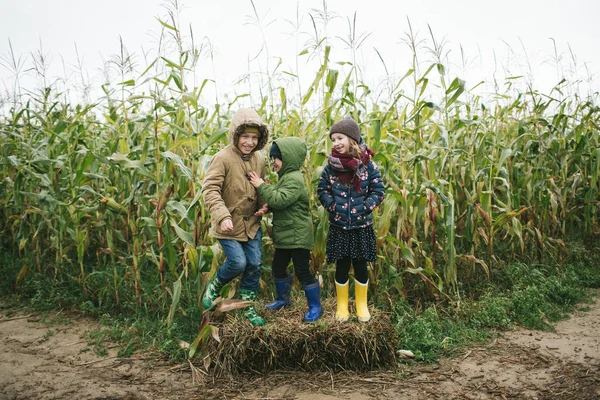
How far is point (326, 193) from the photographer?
321 centimetres

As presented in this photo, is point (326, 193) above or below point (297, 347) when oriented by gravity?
above

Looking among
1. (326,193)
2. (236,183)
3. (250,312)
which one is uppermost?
(236,183)

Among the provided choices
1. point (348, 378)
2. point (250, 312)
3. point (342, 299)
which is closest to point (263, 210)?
point (250, 312)

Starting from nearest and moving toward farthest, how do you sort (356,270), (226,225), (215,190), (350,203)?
(226,225)
(215,190)
(350,203)
(356,270)

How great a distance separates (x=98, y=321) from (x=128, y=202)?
1.10 meters

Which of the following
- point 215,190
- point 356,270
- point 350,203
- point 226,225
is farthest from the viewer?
point 356,270

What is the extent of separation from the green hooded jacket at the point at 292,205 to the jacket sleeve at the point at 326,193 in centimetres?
13

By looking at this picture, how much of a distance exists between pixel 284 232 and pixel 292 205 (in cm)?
19

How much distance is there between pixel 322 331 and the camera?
295 centimetres

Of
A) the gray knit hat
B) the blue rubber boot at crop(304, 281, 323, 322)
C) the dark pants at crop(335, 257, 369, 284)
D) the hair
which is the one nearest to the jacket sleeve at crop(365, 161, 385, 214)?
the hair

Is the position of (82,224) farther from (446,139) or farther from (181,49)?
(446,139)

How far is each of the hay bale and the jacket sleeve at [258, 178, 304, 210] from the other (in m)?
0.80

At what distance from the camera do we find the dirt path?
2.75 metres

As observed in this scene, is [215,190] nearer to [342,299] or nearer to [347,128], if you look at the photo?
[347,128]
